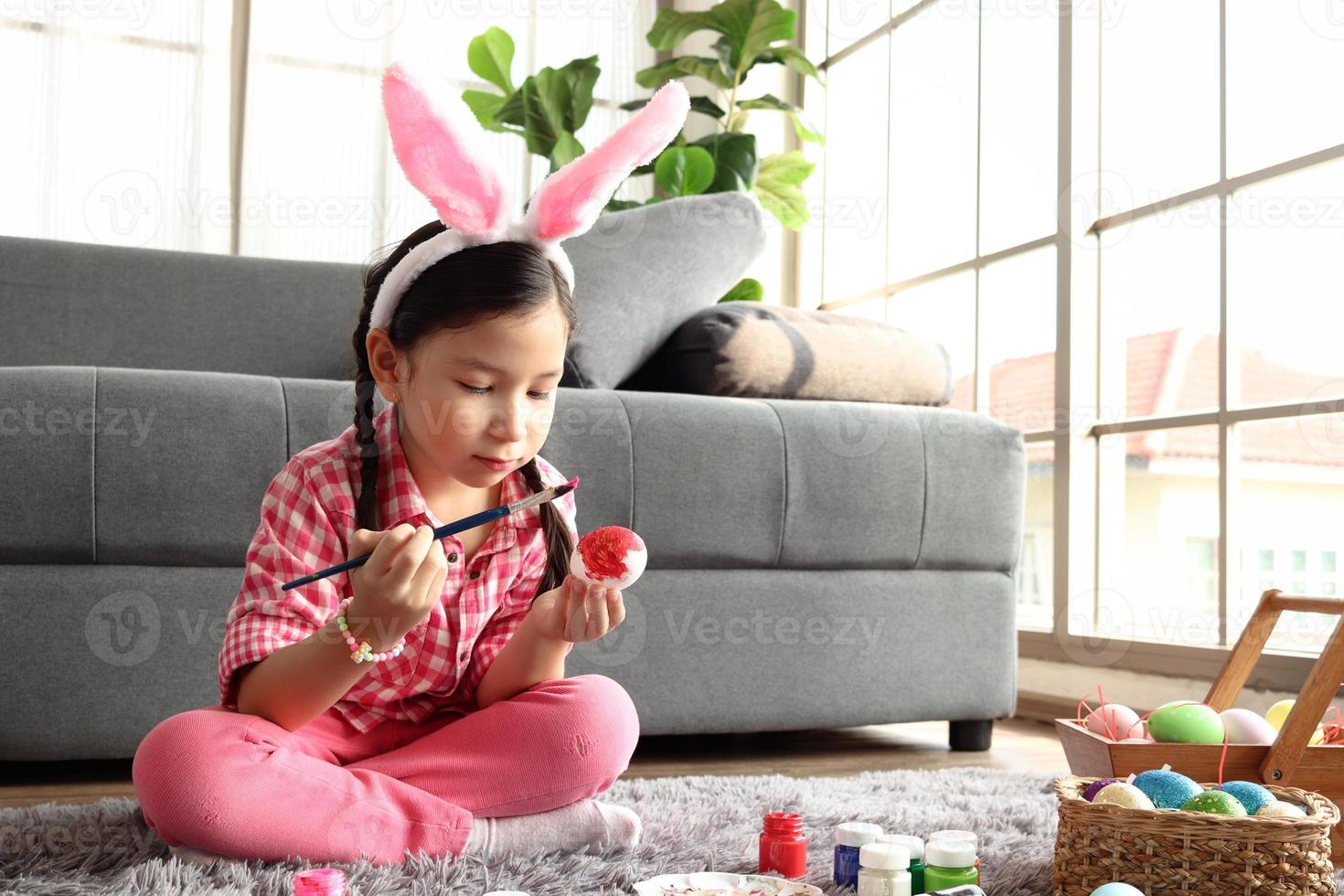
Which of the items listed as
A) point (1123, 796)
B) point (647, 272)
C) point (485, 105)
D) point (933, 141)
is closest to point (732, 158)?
point (933, 141)

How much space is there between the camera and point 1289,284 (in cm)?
215

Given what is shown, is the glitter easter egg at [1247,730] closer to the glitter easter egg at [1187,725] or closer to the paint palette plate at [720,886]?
the glitter easter egg at [1187,725]

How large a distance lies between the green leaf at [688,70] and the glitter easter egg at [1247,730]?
103 inches

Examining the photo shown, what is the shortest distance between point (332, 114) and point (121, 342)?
201cm

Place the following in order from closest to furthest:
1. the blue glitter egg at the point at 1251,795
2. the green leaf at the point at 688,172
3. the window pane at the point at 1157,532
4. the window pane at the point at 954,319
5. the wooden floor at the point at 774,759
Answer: the blue glitter egg at the point at 1251,795 < the wooden floor at the point at 774,759 < the window pane at the point at 1157,532 < the window pane at the point at 954,319 < the green leaf at the point at 688,172

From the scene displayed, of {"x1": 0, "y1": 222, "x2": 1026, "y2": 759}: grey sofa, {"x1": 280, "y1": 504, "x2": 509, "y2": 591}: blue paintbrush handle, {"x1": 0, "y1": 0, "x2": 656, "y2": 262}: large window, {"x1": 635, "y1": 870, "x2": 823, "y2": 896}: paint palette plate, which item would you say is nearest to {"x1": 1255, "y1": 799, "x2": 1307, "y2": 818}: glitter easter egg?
{"x1": 635, "y1": 870, "x2": 823, "y2": 896}: paint palette plate

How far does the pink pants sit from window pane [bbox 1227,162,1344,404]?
4.77 ft

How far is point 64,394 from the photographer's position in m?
1.50

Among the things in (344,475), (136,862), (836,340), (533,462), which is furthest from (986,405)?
(136,862)

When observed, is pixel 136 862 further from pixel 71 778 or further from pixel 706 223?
pixel 706 223

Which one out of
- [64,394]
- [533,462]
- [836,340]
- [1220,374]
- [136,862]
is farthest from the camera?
[1220,374]

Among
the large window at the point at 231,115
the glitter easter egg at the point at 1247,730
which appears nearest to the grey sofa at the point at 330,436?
the glitter easter egg at the point at 1247,730

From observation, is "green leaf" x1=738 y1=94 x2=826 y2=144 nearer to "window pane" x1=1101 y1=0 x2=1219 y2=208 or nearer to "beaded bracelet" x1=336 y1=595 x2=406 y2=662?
"window pane" x1=1101 y1=0 x2=1219 y2=208

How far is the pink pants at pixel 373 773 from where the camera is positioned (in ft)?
3.48
